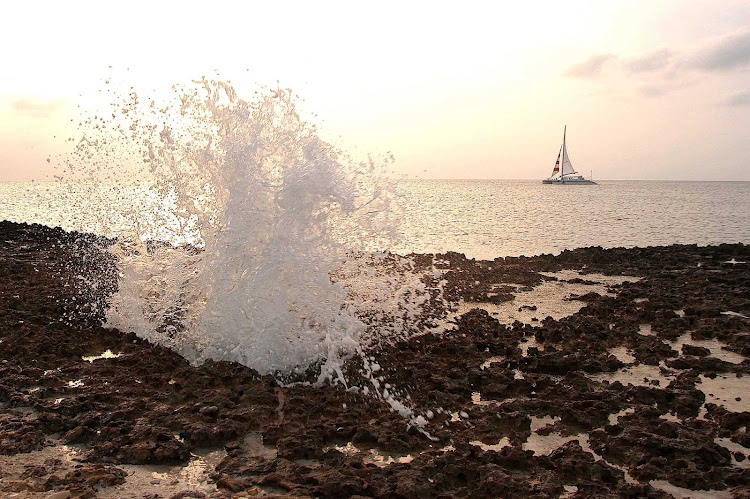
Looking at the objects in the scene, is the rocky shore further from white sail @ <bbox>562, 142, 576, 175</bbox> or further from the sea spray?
white sail @ <bbox>562, 142, 576, 175</bbox>

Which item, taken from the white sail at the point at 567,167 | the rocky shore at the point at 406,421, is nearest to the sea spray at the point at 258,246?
the rocky shore at the point at 406,421

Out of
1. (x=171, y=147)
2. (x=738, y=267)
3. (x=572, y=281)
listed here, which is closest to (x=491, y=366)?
(x=171, y=147)

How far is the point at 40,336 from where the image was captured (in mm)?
7668

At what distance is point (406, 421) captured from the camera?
529 cm

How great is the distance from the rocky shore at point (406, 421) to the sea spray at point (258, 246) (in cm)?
46

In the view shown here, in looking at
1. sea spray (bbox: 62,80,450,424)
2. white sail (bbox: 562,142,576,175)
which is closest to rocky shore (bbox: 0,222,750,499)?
sea spray (bbox: 62,80,450,424)

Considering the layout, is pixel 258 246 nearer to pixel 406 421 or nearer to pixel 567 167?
pixel 406 421

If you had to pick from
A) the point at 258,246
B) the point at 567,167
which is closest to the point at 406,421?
the point at 258,246

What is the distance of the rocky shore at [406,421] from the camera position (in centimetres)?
415

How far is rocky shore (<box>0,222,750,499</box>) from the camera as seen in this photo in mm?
4152

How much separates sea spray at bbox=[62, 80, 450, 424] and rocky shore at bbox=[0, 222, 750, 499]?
46cm

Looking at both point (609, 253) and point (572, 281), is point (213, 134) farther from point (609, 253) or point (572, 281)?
point (609, 253)

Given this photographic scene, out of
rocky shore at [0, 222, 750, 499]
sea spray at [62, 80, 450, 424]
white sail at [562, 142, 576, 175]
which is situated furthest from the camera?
white sail at [562, 142, 576, 175]

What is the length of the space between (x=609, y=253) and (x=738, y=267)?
3.74 metres
